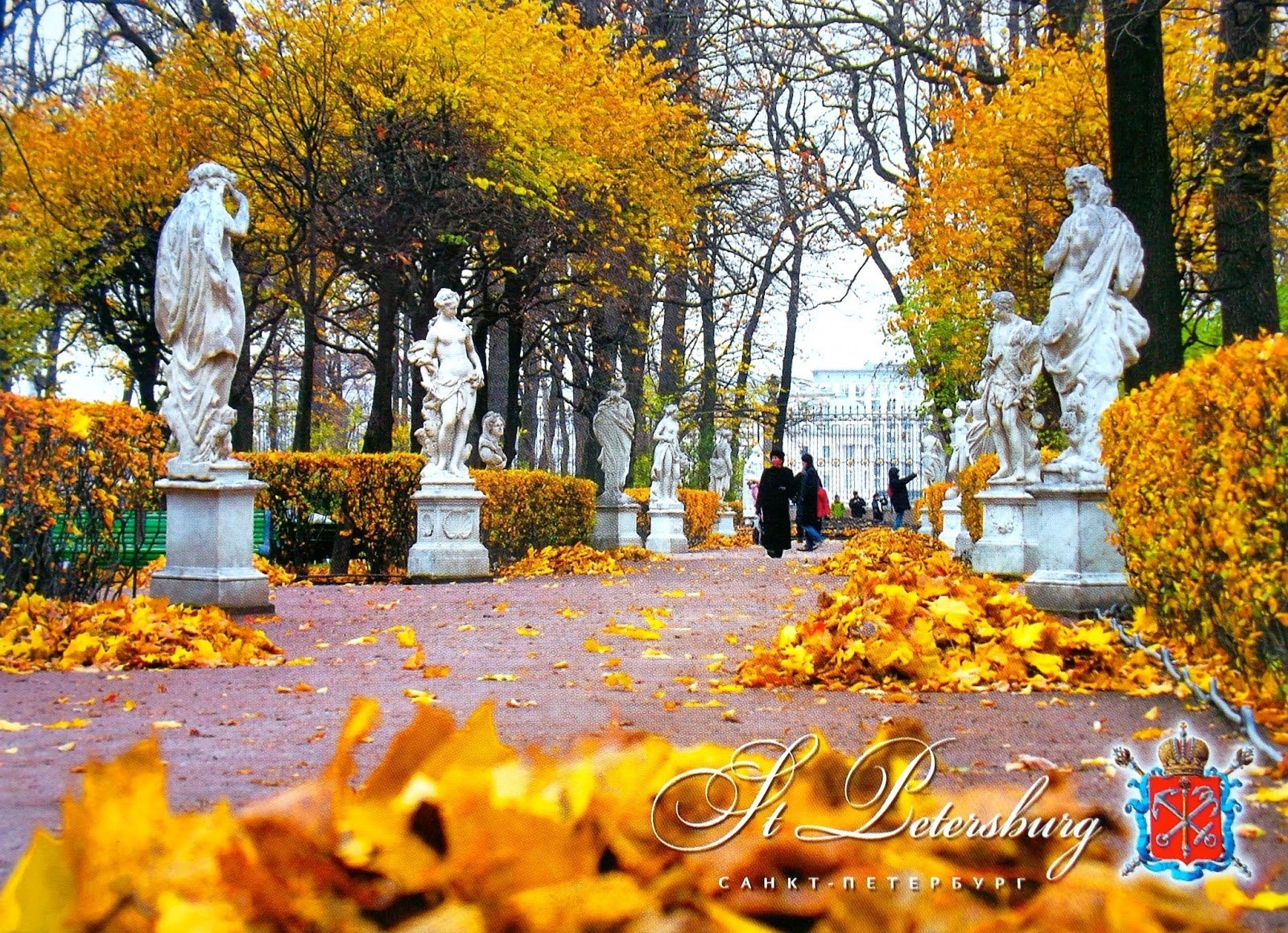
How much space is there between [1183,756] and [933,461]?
35.4 meters

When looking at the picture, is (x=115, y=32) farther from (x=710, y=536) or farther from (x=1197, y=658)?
(x=1197, y=658)

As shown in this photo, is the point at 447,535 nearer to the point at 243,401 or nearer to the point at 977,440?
the point at 977,440

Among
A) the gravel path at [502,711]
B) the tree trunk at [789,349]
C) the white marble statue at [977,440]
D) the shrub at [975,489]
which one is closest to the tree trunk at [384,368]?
the shrub at [975,489]

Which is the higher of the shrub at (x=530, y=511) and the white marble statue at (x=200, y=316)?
the white marble statue at (x=200, y=316)

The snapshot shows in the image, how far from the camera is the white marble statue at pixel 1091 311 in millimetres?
9781

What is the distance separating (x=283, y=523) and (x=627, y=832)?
16.8m

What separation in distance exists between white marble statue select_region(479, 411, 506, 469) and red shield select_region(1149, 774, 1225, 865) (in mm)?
19612

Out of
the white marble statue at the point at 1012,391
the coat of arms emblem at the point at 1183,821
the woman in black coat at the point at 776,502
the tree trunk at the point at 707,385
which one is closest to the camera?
the coat of arms emblem at the point at 1183,821

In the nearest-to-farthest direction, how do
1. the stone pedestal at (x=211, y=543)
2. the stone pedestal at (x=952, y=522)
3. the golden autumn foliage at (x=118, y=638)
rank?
the golden autumn foliage at (x=118, y=638) → the stone pedestal at (x=211, y=543) → the stone pedestal at (x=952, y=522)

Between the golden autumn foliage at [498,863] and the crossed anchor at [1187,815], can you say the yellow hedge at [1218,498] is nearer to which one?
the crossed anchor at [1187,815]

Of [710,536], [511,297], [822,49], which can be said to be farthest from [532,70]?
[710,536]

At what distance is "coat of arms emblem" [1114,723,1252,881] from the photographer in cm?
204

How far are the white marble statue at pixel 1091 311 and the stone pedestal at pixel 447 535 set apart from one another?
848 cm

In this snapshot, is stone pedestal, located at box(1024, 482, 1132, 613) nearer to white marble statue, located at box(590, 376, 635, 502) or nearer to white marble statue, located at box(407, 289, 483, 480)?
white marble statue, located at box(407, 289, 483, 480)
